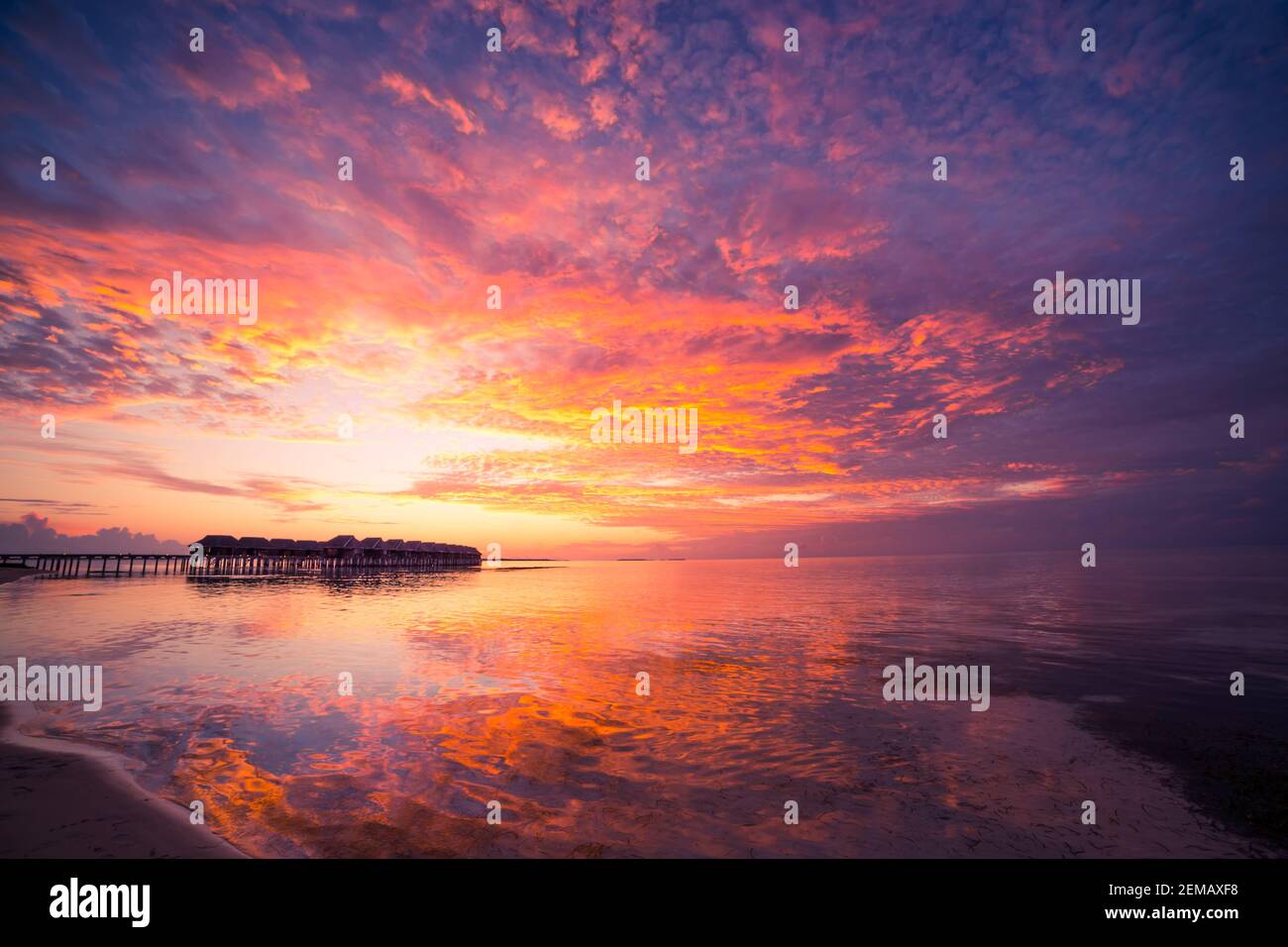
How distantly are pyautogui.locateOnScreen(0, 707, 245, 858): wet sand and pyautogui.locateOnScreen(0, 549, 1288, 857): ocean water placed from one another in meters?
0.42

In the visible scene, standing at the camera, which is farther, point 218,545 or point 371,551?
point 371,551

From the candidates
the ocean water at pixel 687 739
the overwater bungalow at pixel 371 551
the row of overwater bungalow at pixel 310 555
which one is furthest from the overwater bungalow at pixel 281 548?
the ocean water at pixel 687 739

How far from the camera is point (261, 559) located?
93.4 meters

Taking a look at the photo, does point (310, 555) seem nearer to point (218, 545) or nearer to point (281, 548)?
point (281, 548)

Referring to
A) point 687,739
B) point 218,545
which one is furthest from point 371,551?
point 687,739

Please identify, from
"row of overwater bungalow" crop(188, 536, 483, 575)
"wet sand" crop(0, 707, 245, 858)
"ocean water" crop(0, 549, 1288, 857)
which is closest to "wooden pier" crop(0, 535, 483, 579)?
"row of overwater bungalow" crop(188, 536, 483, 575)

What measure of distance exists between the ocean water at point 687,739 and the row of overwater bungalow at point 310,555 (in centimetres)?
6448

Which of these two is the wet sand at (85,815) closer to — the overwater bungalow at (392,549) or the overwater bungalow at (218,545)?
the overwater bungalow at (218,545)

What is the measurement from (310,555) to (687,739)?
101419 mm

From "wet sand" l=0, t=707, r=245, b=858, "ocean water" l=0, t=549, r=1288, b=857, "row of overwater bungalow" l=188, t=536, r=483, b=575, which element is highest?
"wet sand" l=0, t=707, r=245, b=858

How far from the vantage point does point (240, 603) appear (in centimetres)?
3828

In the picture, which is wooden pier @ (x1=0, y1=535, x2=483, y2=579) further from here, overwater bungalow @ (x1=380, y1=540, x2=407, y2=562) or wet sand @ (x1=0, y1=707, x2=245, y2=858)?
wet sand @ (x1=0, y1=707, x2=245, y2=858)

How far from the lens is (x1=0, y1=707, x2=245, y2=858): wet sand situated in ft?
20.6
